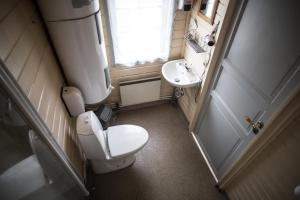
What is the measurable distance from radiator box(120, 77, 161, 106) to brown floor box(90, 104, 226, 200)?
36cm

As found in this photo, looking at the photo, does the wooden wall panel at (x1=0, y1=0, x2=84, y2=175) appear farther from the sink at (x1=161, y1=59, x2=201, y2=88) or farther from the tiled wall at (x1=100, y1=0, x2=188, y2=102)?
the sink at (x1=161, y1=59, x2=201, y2=88)

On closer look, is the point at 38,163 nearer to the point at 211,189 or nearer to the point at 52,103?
the point at 52,103

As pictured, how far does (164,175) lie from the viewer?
200 centimetres

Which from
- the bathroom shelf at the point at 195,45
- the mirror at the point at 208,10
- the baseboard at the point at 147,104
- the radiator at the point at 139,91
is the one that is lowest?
the baseboard at the point at 147,104

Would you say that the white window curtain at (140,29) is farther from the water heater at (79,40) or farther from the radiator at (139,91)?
the water heater at (79,40)

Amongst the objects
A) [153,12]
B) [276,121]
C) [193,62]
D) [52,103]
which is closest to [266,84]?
[276,121]

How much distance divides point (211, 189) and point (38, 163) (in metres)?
1.72

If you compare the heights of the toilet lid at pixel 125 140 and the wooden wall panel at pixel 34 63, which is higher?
the wooden wall panel at pixel 34 63

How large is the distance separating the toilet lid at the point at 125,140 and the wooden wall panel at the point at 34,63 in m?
0.41

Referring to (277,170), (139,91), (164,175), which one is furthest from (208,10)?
(164,175)

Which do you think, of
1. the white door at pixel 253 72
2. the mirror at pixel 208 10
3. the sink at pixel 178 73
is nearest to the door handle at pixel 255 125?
the white door at pixel 253 72

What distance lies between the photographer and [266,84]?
1.13 metres

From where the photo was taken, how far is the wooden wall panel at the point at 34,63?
831 millimetres

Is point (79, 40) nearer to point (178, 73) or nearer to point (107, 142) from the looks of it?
point (107, 142)
